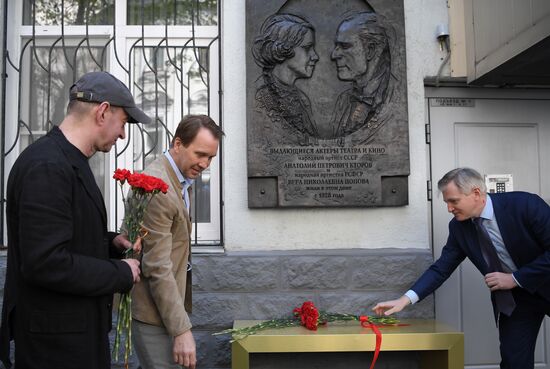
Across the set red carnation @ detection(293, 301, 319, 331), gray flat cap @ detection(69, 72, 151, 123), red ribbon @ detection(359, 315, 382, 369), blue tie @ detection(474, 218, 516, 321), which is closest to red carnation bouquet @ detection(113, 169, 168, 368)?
gray flat cap @ detection(69, 72, 151, 123)

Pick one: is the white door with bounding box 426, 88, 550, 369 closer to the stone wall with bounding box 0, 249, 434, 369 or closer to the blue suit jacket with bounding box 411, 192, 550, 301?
the stone wall with bounding box 0, 249, 434, 369

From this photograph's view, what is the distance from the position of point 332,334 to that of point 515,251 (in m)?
1.22

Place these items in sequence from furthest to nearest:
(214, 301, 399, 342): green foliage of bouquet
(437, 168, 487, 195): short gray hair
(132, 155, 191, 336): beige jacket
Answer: (214, 301, 399, 342): green foliage of bouquet → (437, 168, 487, 195): short gray hair → (132, 155, 191, 336): beige jacket

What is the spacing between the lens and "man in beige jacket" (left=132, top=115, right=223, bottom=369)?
2.48 meters

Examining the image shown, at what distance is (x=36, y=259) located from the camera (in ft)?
6.29

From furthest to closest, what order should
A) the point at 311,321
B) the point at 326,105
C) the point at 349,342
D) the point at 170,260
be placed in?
the point at 326,105 → the point at 311,321 → the point at 349,342 → the point at 170,260

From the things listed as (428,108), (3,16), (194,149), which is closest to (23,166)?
(194,149)

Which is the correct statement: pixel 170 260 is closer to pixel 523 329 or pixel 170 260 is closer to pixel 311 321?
pixel 311 321

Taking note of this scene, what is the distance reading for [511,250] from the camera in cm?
331

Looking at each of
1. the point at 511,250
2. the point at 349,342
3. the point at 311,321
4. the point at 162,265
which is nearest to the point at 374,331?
the point at 349,342

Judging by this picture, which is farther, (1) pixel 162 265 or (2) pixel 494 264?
(2) pixel 494 264

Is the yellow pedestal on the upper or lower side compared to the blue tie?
lower

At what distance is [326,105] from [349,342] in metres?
1.71

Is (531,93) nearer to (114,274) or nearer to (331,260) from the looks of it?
(331,260)
